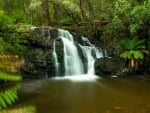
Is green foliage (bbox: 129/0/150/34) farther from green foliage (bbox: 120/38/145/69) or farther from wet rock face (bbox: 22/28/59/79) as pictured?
wet rock face (bbox: 22/28/59/79)

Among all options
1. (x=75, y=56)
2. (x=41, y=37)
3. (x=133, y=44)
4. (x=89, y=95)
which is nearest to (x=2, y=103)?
(x=89, y=95)

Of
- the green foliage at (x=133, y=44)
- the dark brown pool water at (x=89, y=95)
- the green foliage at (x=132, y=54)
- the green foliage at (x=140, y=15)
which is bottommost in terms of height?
the dark brown pool water at (x=89, y=95)

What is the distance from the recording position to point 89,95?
11.6 m

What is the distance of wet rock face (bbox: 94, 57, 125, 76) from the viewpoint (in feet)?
56.4

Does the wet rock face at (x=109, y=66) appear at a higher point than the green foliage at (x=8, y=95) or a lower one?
lower

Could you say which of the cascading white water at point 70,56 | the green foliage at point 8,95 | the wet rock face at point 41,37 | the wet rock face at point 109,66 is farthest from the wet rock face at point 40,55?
the green foliage at point 8,95

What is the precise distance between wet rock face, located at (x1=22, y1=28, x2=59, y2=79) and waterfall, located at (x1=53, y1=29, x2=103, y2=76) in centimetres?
43

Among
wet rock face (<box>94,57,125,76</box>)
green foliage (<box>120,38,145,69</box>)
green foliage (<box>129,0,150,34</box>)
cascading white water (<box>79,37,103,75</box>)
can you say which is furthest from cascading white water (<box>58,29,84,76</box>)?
green foliage (<box>129,0,150,34</box>)

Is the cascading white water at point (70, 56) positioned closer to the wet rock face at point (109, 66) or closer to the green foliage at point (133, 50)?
the wet rock face at point (109, 66)

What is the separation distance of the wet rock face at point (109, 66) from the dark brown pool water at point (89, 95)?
1.46 m

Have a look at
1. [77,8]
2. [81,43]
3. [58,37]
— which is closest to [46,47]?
[58,37]

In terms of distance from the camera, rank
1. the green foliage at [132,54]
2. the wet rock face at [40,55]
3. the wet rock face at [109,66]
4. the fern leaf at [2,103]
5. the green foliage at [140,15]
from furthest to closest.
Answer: the wet rock face at [109,66] < the wet rock face at [40,55] < the green foliage at [132,54] < the green foliage at [140,15] < the fern leaf at [2,103]

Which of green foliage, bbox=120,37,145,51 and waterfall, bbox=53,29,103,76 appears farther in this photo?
waterfall, bbox=53,29,103,76

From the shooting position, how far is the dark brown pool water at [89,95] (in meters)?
9.45
